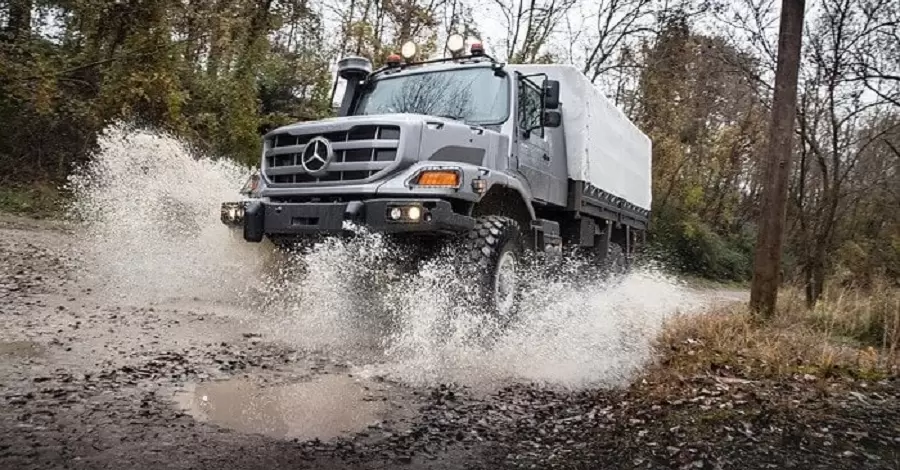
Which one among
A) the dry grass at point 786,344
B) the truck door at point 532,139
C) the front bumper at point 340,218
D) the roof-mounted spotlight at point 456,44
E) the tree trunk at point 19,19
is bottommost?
the dry grass at point 786,344

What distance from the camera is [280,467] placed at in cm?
289

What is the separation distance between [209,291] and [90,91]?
6.83m

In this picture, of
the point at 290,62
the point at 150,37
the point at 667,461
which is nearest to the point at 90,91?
the point at 150,37

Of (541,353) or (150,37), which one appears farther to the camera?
(150,37)

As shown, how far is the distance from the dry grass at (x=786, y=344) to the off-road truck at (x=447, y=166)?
167 cm

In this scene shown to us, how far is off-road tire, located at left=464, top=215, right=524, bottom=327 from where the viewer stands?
580 centimetres

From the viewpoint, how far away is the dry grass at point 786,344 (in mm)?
5590

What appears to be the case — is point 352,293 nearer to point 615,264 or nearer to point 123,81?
point 615,264

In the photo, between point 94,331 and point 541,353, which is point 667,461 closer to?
point 541,353

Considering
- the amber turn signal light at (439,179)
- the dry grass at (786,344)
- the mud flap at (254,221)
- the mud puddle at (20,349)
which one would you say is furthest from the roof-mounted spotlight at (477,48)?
the mud puddle at (20,349)

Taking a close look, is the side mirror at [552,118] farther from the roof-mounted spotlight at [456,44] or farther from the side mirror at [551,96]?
the roof-mounted spotlight at [456,44]

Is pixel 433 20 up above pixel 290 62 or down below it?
above

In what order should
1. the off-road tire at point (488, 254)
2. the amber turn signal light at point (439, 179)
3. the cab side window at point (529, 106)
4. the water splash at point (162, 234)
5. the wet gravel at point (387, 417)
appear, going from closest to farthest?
the wet gravel at point (387, 417)
the amber turn signal light at point (439, 179)
the off-road tire at point (488, 254)
the cab side window at point (529, 106)
the water splash at point (162, 234)

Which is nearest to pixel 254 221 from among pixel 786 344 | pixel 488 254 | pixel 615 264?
pixel 488 254
